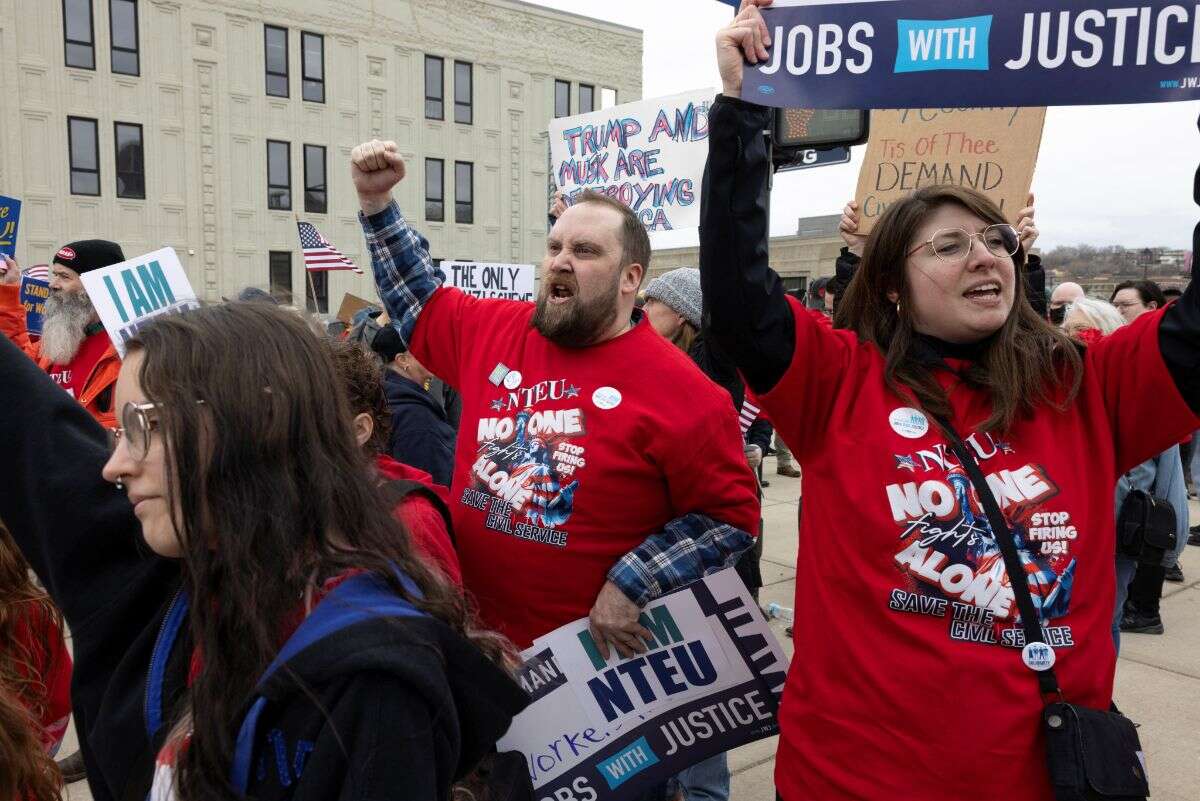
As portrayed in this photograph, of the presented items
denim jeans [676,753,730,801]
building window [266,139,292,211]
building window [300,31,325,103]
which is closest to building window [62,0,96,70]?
building window [266,139,292,211]

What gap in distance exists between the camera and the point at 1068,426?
1.88 m

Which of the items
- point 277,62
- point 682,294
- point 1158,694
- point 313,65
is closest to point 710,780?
point 682,294

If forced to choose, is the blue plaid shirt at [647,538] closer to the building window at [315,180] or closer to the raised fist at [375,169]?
the raised fist at [375,169]

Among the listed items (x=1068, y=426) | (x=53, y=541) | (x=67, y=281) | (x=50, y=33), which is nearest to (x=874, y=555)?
(x=1068, y=426)

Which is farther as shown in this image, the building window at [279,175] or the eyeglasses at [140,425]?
the building window at [279,175]

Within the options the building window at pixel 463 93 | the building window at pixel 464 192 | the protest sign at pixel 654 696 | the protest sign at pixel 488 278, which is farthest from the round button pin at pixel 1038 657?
the building window at pixel 463 93

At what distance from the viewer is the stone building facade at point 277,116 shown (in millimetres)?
22844

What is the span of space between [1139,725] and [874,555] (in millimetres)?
3228

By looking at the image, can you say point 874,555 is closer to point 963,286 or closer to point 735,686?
point 963,286

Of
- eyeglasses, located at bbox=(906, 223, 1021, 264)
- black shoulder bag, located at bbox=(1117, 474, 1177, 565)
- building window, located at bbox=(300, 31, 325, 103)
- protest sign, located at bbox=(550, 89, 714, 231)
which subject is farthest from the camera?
building window, located at bbox=(300, 31, 325, 103)

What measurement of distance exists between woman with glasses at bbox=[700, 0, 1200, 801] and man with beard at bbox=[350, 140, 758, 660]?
569mm

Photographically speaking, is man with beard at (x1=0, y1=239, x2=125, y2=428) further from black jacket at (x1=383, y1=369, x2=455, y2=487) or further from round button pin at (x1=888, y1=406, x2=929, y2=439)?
round button pin at (x1=888, y1=406, x2=929, y2=439)

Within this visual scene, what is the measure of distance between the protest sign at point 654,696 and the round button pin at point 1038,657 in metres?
0.88

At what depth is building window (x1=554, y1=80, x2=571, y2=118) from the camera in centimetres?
3067
